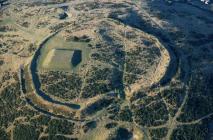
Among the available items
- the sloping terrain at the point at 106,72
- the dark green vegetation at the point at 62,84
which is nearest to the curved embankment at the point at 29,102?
the sloping terrain at the point at 106,72

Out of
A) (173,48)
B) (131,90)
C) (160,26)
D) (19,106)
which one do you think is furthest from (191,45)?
(19,106)

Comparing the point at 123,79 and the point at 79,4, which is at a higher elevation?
the point at 79,4

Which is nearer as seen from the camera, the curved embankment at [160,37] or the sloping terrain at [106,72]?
the sloping terrain at [106,72]

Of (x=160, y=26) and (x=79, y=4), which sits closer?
(x=160, y=26)

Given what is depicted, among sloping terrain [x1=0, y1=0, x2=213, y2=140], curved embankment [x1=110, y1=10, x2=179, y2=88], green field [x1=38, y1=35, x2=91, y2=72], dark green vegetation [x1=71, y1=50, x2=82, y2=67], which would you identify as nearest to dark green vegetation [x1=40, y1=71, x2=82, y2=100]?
sloping terrain [x1=0, y1=0, x2=213, y2=140]

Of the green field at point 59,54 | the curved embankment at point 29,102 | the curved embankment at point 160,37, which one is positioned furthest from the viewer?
the green field at point 59,54

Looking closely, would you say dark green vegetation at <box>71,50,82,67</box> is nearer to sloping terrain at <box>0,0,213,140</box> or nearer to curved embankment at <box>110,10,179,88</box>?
sloping terrain at <box>0,0,213,140</box>

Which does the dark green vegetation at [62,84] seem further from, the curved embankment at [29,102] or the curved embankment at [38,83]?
the curved embankment at [29,102]

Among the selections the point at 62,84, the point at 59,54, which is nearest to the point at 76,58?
the point at 59,54

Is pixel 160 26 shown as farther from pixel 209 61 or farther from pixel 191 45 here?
pixel 209 61

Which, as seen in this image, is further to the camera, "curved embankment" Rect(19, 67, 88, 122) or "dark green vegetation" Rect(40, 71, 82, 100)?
"dark green vegetation" Rect(40, 71, 82, 100)

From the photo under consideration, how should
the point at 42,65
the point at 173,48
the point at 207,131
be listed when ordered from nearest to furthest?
the point at 207,131 < the point at 42,65 < the point at 173,48
